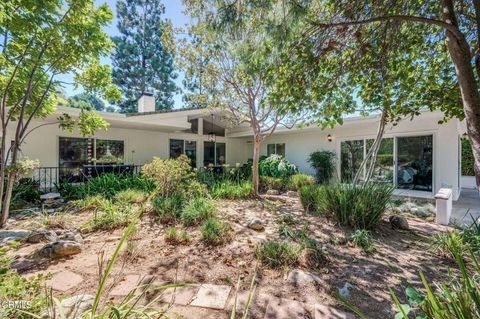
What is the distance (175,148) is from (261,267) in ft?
33.7

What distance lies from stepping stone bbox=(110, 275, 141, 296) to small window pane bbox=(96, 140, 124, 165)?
27.3 ft

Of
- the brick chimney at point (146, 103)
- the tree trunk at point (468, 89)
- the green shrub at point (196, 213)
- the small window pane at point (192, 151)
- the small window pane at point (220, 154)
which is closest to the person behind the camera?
the tree trunk at point (468, 89)

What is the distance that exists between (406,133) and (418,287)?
292 inches

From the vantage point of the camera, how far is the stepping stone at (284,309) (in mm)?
2270

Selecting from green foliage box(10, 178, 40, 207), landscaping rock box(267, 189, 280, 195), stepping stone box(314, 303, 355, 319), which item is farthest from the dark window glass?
green foliage box(10, 178, 40, 207)

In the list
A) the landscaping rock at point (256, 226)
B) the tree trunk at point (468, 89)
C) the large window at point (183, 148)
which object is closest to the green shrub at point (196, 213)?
the landscaping rock at point (256, 226)

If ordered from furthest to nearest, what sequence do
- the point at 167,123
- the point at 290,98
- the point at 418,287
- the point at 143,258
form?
the point at 167,123 → the point at 290,98 → the point at 143,258 → the point at 418,287

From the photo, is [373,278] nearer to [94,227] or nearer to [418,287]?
[418,287]

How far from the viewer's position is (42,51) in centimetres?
431

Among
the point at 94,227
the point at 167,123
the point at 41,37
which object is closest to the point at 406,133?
the point at 167,123

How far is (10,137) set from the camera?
309 inches

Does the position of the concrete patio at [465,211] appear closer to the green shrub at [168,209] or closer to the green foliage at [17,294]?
Result: the green shrub at [168,209]

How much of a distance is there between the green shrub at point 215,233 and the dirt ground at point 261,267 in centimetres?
12

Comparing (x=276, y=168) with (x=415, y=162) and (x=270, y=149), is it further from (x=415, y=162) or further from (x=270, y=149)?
(x=415, y=162)
